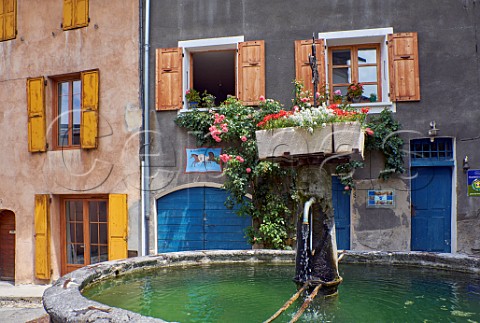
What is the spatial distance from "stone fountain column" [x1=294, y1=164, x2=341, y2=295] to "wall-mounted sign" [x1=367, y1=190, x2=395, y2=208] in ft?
16.4

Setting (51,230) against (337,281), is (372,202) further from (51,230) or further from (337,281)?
(51,230)

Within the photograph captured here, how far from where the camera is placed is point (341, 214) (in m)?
8.23

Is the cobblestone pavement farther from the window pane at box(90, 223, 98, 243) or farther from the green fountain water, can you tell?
the green fountain water

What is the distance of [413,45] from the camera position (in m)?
8.11

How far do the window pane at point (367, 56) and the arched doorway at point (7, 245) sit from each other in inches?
339

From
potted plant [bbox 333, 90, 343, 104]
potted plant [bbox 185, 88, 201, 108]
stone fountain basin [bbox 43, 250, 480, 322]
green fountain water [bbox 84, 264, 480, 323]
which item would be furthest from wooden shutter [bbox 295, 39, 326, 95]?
green fountain water [bbox 84, 264, 480, 323]

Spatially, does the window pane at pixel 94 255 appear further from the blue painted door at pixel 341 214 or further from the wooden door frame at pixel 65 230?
the blue painted door at pixel 341 214

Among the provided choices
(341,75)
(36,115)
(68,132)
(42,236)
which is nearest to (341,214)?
(341,75)

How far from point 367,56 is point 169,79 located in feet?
12.7

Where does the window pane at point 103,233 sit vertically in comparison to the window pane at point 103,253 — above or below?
above

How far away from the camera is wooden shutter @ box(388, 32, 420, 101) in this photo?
8.05m

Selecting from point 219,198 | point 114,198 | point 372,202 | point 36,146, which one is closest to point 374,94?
point 372,202

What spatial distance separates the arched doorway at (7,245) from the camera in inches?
429

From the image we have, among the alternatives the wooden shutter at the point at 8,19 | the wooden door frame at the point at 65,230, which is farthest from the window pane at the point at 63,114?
the wooden shutter at the point at 8,19
